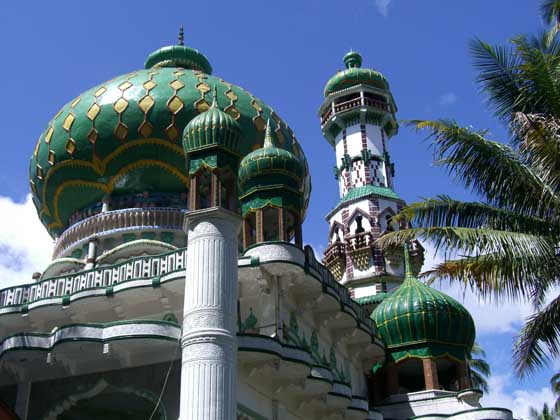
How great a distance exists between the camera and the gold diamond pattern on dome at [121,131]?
20.1 metres

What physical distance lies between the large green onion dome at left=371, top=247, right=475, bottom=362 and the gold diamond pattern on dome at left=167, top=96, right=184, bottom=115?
704 cm

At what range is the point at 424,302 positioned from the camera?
19.4m

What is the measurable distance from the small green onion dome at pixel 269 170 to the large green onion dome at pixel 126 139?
2.56 meters

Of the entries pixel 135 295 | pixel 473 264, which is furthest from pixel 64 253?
pixel 473 264

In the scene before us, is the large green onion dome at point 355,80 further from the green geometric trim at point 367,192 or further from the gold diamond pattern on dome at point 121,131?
the gold diamond pattern on dome at point 121,131

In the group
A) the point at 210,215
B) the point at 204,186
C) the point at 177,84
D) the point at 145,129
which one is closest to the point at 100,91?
the point at 177,84

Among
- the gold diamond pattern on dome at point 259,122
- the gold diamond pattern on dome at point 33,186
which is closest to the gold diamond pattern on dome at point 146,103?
the gold diamond pattern on dome at point 259,122

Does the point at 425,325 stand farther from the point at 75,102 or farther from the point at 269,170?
the point at 75,102

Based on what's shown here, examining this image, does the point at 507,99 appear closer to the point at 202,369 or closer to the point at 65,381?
the point at 202,369

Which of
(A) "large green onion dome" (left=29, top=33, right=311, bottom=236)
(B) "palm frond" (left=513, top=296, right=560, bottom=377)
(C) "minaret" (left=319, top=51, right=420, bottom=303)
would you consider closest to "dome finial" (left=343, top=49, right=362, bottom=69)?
(C) "minaret" (left=319, top=51, right=420, bottom=303)

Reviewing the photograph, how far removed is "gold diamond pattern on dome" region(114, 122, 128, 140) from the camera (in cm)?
2014

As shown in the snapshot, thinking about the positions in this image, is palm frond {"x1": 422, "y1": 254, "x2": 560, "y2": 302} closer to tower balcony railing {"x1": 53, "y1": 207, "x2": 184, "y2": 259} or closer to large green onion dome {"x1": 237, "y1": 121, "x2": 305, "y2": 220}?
large green onion dome {"x1": 237, "y1": 121, "x2": 305, "y2": 220}

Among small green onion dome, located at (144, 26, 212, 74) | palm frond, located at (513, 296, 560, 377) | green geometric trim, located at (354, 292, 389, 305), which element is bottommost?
palm frond, located at (513, 296, 560, 377)

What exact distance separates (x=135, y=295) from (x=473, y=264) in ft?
23.2
